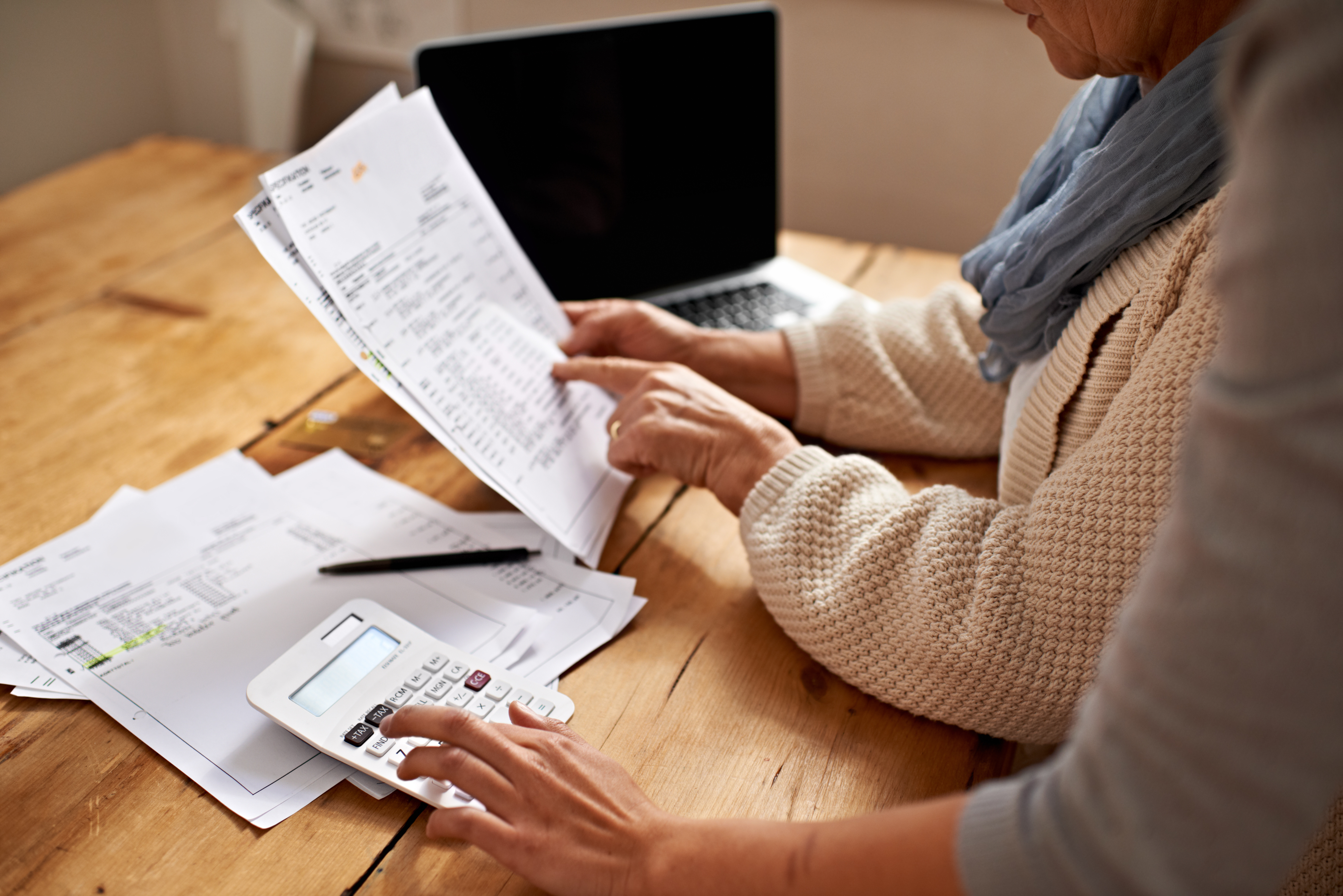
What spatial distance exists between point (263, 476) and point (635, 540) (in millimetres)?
345

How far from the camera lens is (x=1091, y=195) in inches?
27.4

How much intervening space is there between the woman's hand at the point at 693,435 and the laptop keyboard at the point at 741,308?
11.4 inches

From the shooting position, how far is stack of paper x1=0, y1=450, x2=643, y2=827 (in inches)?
23.8

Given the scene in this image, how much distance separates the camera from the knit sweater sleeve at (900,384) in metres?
0.96

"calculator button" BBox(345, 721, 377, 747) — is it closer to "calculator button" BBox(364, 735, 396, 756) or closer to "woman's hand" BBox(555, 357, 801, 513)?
"calculator button" BBox(364, 735, 396, 756)

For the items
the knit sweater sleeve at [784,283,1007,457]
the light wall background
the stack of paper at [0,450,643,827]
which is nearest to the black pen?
the stack of paper at [0,450,643,827]

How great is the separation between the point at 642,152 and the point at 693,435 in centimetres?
50

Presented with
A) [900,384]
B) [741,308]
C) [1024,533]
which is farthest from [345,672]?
[741,308]

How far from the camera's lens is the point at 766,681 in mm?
688

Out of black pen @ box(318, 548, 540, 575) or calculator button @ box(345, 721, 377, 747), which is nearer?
calculator button @ box(345, 721, 377, 747)

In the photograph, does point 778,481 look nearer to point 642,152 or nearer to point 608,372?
point 608,372

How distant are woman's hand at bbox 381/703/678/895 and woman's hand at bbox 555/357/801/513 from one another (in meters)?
0.30

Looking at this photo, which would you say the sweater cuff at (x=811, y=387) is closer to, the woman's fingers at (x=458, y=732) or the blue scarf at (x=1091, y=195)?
the blue scarf at (x=1091, y=195)

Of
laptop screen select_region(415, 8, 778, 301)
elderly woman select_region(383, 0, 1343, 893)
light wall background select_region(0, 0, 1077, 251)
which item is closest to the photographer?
elderly woman select_region(383, 0, 1343, 893)
